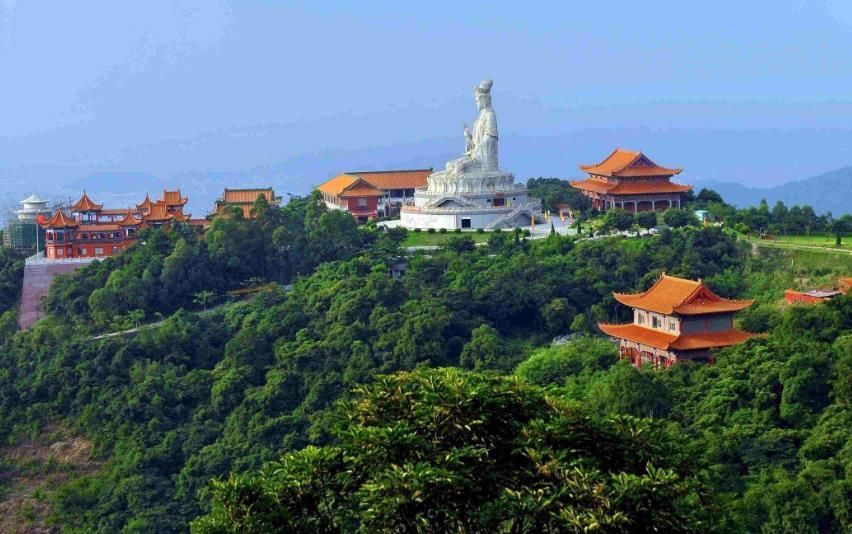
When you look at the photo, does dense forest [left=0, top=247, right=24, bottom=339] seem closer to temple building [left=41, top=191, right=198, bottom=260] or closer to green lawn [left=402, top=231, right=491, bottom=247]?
temple building [left=41, top=191, right=198, bottom=260]

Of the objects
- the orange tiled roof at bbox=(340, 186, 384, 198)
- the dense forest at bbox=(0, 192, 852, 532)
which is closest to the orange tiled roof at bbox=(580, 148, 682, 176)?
the dense forest at bbox=(0, 192, 852, 532)

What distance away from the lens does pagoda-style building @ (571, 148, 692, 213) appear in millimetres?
41969

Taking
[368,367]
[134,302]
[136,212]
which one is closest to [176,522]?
[368,367]

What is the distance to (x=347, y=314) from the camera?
33406mm

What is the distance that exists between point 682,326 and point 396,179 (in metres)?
20.3

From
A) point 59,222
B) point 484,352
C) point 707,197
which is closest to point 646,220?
point 707,197

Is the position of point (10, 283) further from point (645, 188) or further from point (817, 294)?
point (817, 294)

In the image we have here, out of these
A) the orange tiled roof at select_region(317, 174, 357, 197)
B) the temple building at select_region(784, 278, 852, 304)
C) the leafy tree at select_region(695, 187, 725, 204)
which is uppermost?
the orange tiled roof at select_region(317, 174, 357, 197)

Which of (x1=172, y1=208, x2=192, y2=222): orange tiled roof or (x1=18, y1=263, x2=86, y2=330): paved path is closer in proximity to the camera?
(x1=18, y1=263, x2=86, y2=330): paved path

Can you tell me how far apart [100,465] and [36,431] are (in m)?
2.34

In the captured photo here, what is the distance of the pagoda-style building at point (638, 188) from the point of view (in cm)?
4197

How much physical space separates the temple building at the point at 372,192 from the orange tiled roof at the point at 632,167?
599 centimetres

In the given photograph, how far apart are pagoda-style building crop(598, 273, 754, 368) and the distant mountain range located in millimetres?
97453

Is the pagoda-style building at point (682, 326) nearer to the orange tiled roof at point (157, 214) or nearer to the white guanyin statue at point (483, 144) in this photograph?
the white guanyin statue at point (483, 144)
